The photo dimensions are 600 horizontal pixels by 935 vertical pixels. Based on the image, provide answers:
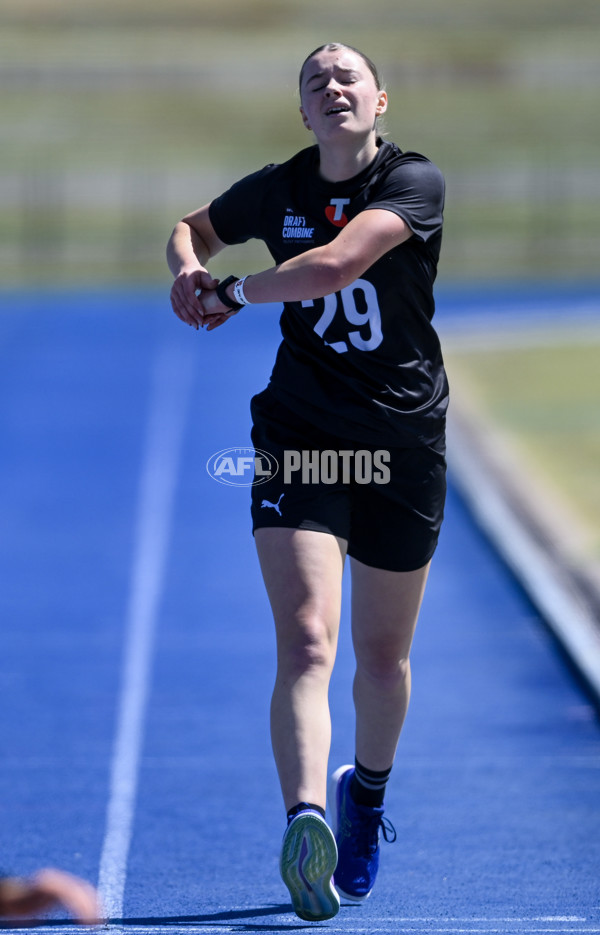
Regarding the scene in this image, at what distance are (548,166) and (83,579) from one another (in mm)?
35296

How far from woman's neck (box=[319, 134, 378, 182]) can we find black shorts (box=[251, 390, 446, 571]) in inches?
24.8

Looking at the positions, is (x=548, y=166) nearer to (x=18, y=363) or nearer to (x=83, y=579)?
(x=18, y=363)

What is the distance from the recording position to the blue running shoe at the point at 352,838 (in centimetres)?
423

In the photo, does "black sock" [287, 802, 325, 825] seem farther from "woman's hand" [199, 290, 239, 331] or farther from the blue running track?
"woman's hand" [199, 290, 239, 331]

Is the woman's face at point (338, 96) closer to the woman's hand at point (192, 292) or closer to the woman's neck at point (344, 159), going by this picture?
the woman's neck at point (344, 159)

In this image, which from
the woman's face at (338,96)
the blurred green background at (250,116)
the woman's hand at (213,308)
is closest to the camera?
the woman's face at (338,96)

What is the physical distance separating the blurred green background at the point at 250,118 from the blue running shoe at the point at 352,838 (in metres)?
25.0

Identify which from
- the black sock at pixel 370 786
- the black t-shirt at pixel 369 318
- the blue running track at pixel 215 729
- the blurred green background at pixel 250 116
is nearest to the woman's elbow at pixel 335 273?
the black t-shirt at pixel 369 318

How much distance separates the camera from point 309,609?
377 centimetres

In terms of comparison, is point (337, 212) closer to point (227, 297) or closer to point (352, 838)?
point (227, 297)

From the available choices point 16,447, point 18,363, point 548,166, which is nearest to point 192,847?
point 16,447

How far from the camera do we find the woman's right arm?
398 centimetres

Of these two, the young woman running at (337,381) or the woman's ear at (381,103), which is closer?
the young woman running at (337,381)

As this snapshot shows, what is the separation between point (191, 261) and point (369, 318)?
56 cm
